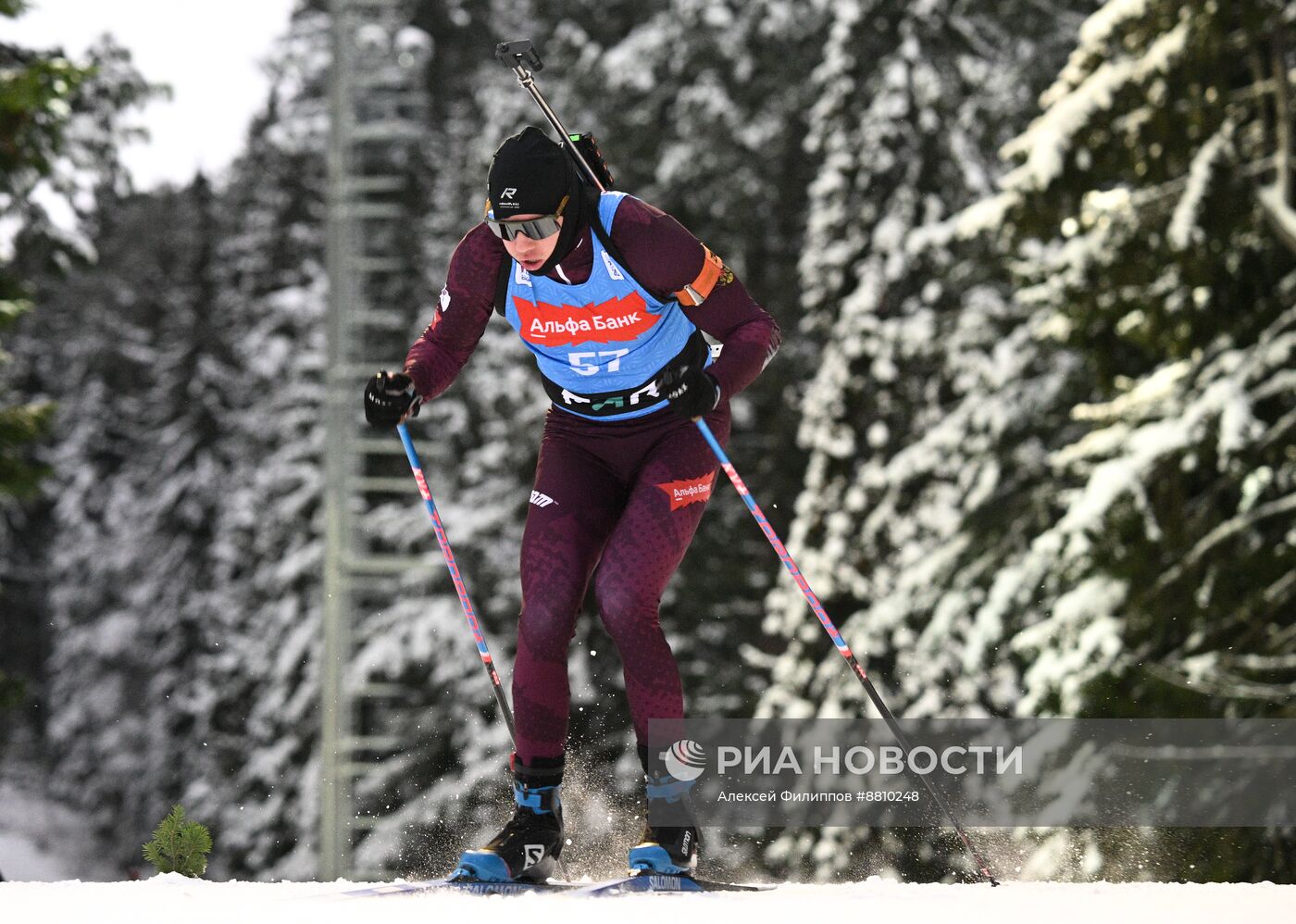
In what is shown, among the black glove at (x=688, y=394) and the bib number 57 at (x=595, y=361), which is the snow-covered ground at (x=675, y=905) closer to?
the black glove at (x=688, y=394)

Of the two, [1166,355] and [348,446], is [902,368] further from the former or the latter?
[1166,355]

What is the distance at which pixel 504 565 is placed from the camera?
846 inches

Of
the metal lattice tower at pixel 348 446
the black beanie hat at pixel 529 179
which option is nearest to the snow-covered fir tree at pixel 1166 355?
the black beanie hat at pixel 529 179

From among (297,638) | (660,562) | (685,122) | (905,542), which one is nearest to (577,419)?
(660,562)

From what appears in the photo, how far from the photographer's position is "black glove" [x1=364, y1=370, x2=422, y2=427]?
15.7 ft

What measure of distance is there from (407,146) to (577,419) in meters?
23.1

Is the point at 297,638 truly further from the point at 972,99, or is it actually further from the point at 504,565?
the point at 972,99

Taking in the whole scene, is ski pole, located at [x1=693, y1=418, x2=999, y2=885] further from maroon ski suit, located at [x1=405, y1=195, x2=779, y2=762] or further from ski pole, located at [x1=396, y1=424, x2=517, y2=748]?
ski pole, located at [x1=396, y1=424, x2=517, y2=748]

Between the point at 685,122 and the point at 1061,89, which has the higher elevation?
the point at 685,122

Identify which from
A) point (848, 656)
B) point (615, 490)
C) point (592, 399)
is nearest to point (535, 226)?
point (592, 399)

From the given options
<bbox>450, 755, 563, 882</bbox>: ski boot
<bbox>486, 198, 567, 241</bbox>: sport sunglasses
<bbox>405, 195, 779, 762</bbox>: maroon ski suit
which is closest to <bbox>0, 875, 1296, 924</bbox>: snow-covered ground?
<bbox>450, 755, 563, 882</bbox>: ski boot

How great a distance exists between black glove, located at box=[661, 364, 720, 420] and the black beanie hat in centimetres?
60

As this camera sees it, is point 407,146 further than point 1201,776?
Yes

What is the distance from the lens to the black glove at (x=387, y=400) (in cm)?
479
